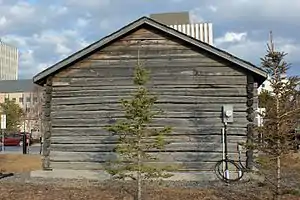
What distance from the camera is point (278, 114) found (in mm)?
11203

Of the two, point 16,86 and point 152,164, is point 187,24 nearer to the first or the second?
point 152,164

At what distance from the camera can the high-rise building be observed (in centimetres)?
12362

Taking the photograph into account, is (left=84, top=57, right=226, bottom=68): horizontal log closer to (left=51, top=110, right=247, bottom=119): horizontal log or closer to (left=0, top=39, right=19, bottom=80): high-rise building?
(left=51, top=110, right=247, bottom=119): horizontal log

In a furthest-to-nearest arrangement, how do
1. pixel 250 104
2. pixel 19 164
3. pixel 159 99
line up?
pixel 19 164 → pixel 159 99 → pixel 250 104

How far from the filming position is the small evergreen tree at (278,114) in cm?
1120

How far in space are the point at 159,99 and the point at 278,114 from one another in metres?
5.92

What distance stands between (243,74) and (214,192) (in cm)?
467

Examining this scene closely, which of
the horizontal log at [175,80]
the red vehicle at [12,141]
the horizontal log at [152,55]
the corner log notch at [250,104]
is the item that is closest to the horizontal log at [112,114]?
Answer: the corner log notch at [250,104]

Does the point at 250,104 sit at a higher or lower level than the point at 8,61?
lower

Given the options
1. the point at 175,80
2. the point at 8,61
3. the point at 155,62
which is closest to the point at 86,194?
the point at 175,80

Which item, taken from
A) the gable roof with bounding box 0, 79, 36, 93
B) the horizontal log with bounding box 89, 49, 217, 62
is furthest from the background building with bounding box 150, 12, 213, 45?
the gable roof with bounding box 0, 79, 36, 93

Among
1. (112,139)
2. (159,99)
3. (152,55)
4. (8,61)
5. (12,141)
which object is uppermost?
(8,61)

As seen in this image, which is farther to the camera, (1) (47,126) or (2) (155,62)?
(1) (47,126)

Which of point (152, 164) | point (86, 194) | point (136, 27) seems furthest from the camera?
point (136, 27)
